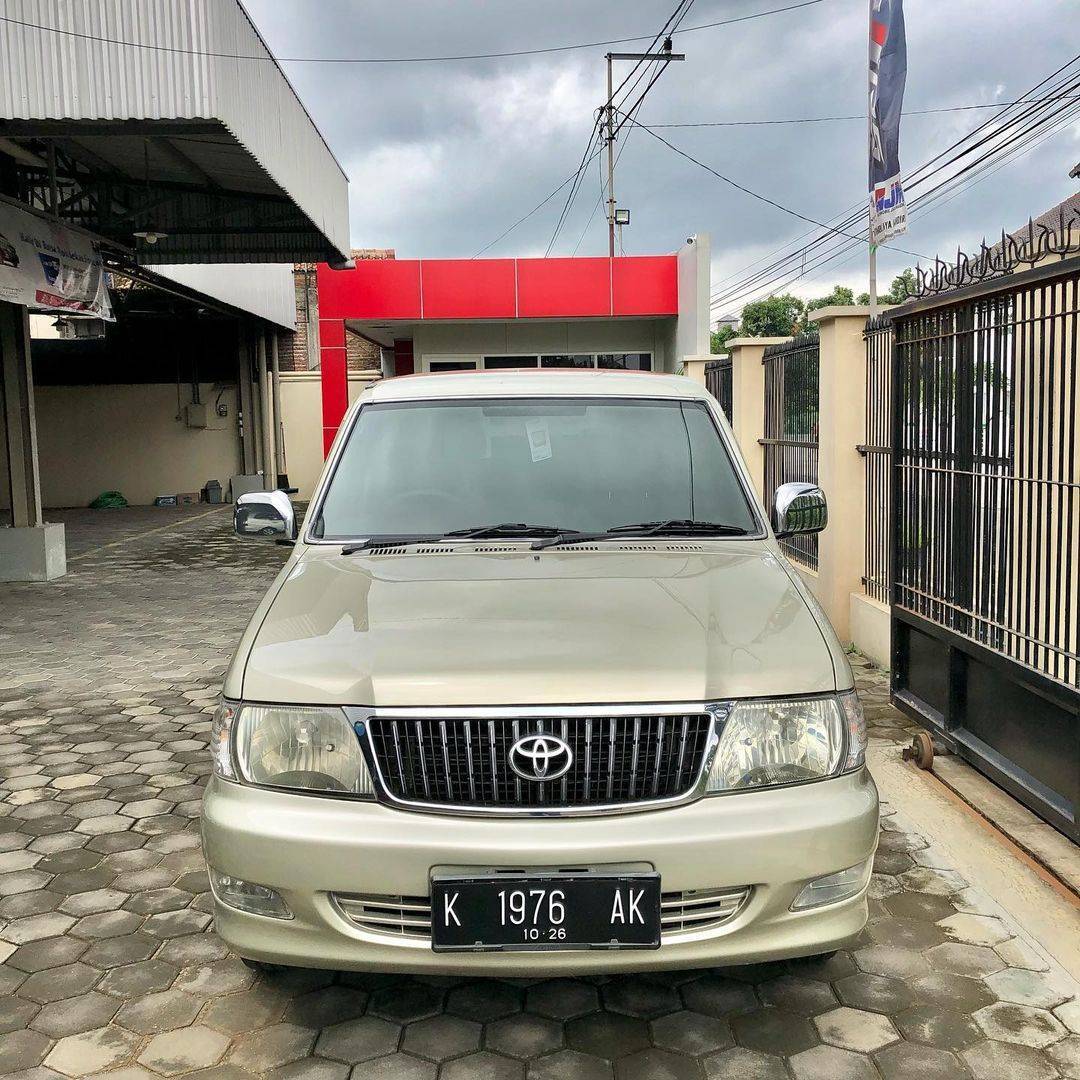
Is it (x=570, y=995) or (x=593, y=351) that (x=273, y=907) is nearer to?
(x=570, y=995)

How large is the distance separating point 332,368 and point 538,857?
18.2 m

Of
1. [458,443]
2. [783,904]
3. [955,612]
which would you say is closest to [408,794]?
[783,904]

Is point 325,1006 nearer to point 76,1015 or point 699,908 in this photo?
point 76,1015

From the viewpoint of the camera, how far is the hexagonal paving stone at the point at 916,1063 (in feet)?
8.46

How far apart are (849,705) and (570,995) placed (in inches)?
45.3

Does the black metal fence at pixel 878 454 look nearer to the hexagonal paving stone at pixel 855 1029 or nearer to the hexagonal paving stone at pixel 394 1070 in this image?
the hexagonal paving stone at pixel 855 1029

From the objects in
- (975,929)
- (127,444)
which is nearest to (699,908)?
(975,929)

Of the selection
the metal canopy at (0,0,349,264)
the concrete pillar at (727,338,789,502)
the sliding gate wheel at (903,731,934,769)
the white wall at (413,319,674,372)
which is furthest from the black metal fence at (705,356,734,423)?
the white wall at (413,319,674,372)

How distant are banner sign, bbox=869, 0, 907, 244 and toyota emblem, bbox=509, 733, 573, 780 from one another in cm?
787

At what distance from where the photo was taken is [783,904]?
2.49 meters

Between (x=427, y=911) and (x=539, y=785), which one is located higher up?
(x=539, y=785)

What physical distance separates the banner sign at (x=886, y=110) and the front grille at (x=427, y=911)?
785 cm

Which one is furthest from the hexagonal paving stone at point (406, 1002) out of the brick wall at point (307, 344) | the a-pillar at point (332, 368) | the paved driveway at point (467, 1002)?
the brick wall at point (307, 344)

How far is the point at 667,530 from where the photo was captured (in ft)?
11.6
